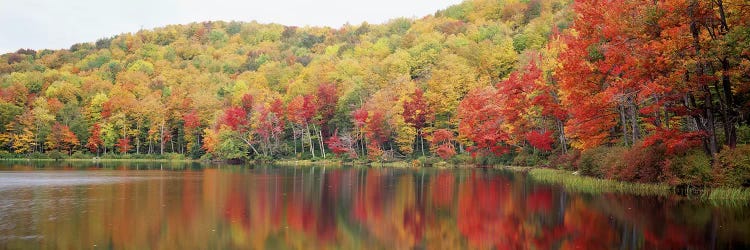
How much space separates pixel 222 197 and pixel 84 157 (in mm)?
63042

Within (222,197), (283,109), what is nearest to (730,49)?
(222,197)

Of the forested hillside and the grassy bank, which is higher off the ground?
the forested hillside

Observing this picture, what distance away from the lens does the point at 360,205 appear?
19.3 metres

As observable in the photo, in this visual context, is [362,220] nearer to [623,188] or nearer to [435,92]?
[623,188]

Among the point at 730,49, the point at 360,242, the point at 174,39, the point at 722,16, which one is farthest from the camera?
the point at 174,39

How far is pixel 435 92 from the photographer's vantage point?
5922cm

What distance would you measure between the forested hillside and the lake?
4.39 m

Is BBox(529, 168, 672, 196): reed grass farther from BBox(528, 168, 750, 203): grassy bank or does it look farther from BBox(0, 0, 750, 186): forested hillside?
BBox(0, 0, 750, 186): forested hillside

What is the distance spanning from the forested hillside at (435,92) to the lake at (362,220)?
4.39 m

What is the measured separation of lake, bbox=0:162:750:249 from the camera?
12.2 meters

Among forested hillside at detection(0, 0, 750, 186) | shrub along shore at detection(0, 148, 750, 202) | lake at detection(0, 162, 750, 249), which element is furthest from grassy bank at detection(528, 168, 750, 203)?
lake at detection(0, 162, 750, 249)

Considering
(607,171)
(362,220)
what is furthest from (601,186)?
(362,220)

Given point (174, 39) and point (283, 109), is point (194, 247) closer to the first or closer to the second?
point (283, 109)

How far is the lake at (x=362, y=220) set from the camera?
479 inches
